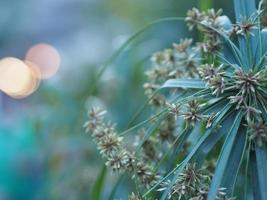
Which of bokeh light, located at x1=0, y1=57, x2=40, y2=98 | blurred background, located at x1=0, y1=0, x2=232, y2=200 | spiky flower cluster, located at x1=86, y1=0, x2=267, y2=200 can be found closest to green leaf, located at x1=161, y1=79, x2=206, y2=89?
spiky flower cluster, located at x1=86, y1=0, x2=267, y2=200

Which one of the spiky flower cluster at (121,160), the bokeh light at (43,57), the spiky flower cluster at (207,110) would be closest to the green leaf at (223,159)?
the spiky flower cluster at (207,110)

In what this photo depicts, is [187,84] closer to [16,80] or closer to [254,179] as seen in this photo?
[254,179]

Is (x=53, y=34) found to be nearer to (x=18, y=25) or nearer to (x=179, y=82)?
(x=18, y=25)

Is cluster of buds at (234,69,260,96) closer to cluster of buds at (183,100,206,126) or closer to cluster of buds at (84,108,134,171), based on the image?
cluster of buds at (183,100,206,126)

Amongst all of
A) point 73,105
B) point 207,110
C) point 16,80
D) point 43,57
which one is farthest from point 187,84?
point 43,57

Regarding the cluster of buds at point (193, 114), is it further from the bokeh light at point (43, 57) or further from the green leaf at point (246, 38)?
the bokeh light at point (43, 57)

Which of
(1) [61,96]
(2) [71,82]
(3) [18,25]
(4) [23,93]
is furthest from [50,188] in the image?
(3) [18,25]
